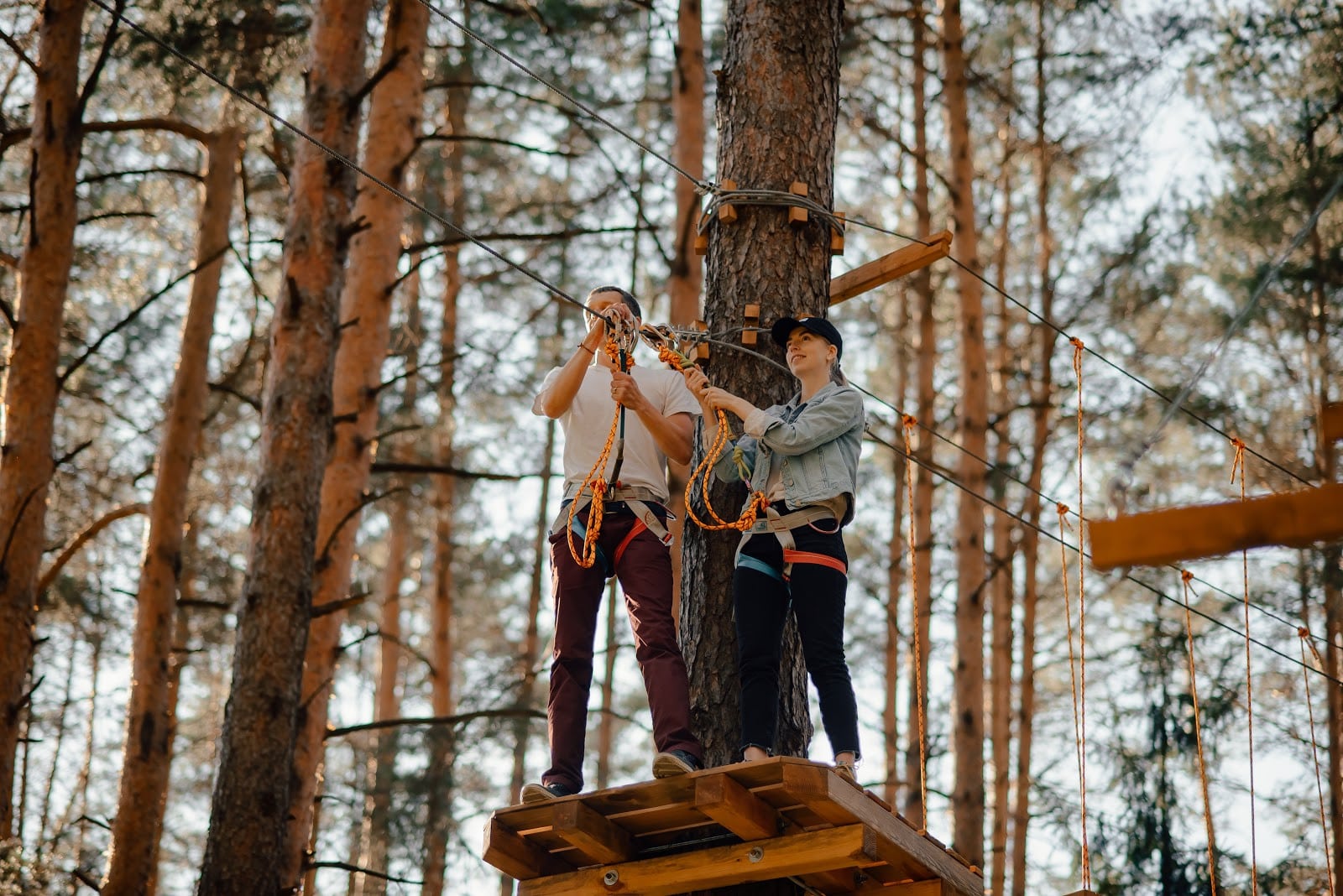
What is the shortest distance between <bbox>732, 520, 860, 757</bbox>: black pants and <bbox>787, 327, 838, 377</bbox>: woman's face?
56 centimetres

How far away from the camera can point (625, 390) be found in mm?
5168

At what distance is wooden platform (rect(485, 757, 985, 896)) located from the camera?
4406mm

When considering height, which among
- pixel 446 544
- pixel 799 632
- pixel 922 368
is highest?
pixel 922 368

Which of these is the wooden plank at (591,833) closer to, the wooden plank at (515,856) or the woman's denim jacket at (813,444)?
the wooden plank at (515,856)

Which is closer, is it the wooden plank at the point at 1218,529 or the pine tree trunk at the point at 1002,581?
the wooden plank at the point at 1218,529

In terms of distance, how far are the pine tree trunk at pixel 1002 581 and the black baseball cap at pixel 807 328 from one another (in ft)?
25.2

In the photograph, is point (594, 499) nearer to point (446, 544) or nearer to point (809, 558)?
point (809, 558)

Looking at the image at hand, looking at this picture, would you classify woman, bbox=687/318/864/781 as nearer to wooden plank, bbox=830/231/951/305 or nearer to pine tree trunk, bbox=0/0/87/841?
wooden plank, bbox=830/231/951/305

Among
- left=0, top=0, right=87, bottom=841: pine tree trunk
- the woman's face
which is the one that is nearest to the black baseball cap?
the woman's face

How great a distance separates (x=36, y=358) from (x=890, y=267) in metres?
4.42

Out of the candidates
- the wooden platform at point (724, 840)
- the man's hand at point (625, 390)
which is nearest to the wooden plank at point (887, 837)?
the wooden platform at point (724, 840)

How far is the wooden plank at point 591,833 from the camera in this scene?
15.0 ft

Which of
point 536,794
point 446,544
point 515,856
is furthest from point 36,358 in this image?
point 446,544

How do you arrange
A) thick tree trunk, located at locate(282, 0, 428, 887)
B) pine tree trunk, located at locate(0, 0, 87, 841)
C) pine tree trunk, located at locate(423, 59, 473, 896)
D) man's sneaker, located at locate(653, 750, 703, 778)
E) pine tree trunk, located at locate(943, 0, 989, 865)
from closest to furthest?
man's sneaker, located at locate(653, 750, 703, 778)
pine tree trunk, located at locate(0, 0, 87, 841)
thick tree trunk, located at locate(282, 0, 428, 887)
pine tree trunk, located at locate(943, 0, 989, 865)
pine tree trunk, located at locate(423, 59, 473, 896)
